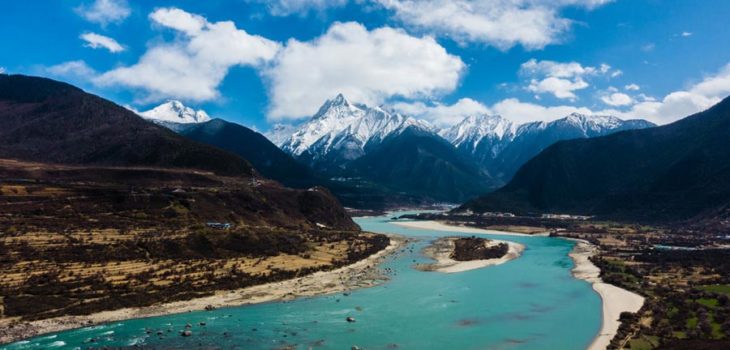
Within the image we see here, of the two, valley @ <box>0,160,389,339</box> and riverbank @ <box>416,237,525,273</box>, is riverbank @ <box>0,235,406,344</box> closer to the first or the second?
valley @ <box>0,160,389,339</box>

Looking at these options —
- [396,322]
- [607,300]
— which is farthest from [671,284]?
[396,322]

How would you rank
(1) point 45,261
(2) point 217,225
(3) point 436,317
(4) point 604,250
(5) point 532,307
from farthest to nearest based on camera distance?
(4) point 604,250
(2) point 217,225
(1) point 45,261
(5) point 532,307
(3) point 436,317

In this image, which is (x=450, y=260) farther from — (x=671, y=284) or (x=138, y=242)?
(x=138, y=242)

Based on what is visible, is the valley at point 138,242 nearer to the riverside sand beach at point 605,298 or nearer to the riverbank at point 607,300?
the riverside sand beach at point 605,298

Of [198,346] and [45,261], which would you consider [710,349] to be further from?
[45,261]

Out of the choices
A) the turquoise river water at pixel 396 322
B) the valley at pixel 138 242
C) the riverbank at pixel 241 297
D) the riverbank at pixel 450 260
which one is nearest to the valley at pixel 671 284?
the turquoise river water at pixel 396 322

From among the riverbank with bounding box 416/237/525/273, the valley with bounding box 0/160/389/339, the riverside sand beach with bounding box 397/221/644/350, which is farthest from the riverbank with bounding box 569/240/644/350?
the valley with bounding box 0/160/389/339

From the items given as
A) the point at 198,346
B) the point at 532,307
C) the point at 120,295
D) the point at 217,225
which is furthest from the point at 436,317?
the point at 217,225
